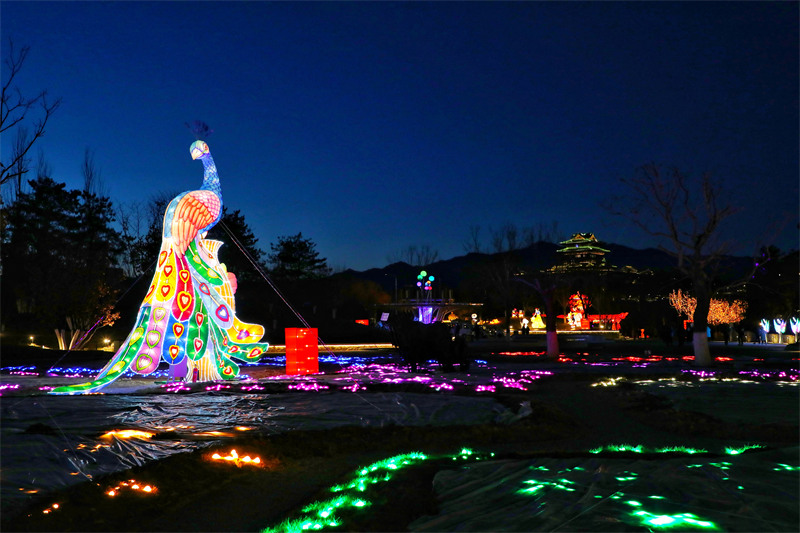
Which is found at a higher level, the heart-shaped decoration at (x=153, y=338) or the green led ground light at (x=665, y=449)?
the heart-shaped decoration at (x=153, y=338)

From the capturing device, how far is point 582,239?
95000 millimetres

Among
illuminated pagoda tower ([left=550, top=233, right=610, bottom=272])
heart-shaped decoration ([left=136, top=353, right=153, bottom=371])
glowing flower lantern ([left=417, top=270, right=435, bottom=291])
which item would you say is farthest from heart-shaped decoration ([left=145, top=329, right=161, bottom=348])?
illuminated pagoda tower ([left=550, top=233, right=610, bottom=272])

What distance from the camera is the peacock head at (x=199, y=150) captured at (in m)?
15.9

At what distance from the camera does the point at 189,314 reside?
1479cm

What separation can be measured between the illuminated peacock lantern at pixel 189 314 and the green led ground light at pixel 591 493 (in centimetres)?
923

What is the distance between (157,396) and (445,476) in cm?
803

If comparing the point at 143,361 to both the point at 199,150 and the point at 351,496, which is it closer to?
the point at 199,150

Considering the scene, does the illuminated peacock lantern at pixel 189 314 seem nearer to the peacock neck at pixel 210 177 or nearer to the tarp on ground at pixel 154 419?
the peacock neck at pixel 210 177

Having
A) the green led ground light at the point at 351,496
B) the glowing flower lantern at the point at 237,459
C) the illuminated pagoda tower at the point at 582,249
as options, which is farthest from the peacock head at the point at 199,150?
the illuminated pagoda tower at the point at 582,249

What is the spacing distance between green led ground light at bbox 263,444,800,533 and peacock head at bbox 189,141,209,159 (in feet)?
37.9

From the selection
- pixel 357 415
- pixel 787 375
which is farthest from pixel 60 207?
pixel 787 375

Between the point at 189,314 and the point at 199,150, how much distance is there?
4394 millimetres

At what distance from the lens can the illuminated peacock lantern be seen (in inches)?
566

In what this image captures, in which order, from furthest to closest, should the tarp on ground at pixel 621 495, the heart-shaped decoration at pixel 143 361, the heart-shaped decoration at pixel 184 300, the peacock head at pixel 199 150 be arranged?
the peacock head at pixel 199 150
the heart-shaped decoration at pixel 184 300
the heart-shaped decoration at pixel 143 361
the tarp on ground at pixel 621 495
